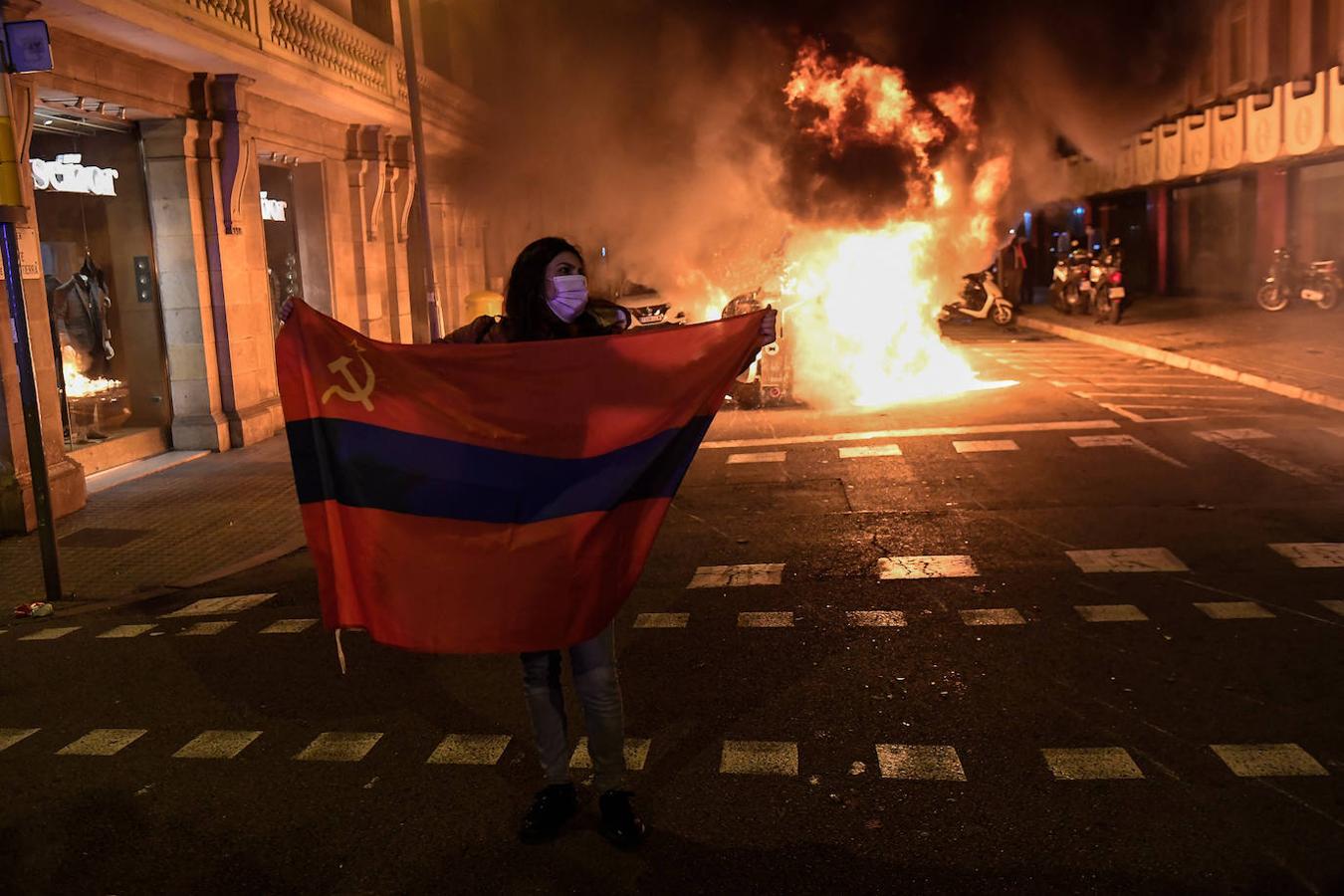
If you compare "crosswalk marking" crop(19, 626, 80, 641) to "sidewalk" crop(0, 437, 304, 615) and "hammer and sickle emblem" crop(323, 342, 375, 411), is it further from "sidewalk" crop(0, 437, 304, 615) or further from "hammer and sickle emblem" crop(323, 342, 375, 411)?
"hammer and sickle emblem" crop(323, 342, 375, 411)

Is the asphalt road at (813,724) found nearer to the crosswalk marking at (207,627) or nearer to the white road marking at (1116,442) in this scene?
the crosswalk marking at (207,627)

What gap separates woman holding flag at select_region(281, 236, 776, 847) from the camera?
3621 millimetres

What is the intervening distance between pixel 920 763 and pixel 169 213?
1162 centimetres

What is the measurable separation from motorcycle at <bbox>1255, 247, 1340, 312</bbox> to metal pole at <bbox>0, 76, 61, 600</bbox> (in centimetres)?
1980

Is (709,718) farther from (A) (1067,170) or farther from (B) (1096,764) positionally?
(A) (1067,170)

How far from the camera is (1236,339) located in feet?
57.5

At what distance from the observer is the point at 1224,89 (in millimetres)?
23094

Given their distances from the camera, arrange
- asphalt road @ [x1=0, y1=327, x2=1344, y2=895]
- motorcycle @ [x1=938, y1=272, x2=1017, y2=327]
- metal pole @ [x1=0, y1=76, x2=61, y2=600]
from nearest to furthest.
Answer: asphalt road @ [x1=0, y1=327, x2=1344, y2=895] → metal pole @ [x1=0, y1=76, x2=61, y2=600] → motorcycle @ [x1=938, y1=272, x2=1017, y2=327]

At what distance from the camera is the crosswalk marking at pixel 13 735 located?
470cm

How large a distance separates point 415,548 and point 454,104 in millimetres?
20352

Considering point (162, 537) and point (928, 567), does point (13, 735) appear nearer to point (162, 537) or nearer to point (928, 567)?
point (162, 537)

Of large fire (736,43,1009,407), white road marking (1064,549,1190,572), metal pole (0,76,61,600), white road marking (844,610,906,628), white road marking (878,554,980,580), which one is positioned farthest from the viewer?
large fire (736,43,1009,407)

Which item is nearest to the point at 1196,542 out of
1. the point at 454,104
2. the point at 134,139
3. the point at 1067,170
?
the point at 134,139

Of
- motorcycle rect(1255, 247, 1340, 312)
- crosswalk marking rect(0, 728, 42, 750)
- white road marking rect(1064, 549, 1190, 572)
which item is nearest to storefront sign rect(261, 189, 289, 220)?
crosswalk marking rect(0, 728, 42, 750)
